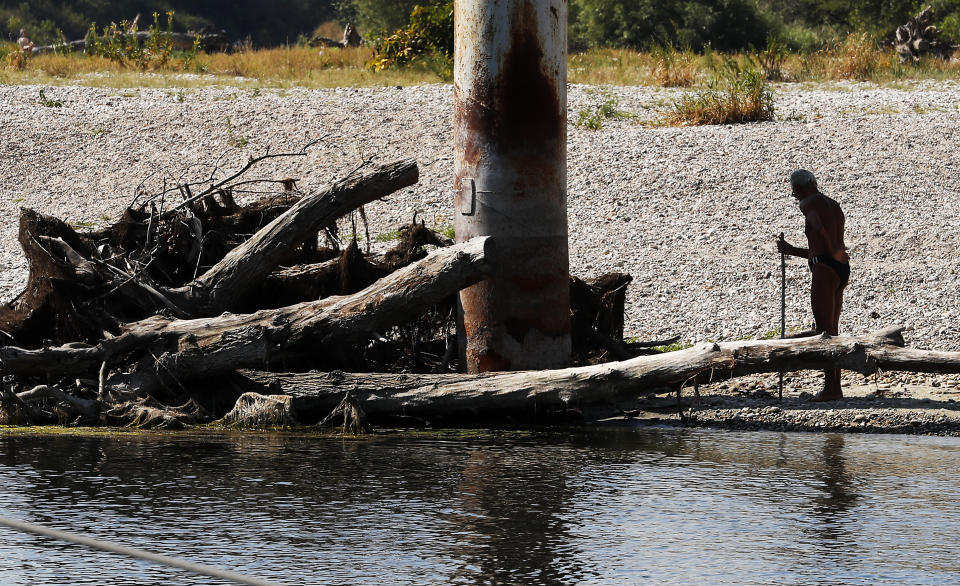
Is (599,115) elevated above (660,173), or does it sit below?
above

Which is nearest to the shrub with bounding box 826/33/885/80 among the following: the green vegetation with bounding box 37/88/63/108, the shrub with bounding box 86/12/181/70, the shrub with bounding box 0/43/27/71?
the shrub with bounding box 86/12/181/70

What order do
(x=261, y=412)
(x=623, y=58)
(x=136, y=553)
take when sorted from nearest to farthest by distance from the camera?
1. (x=136, y=553)
2. (x=261, y=412)
3. (x=623, y=58)

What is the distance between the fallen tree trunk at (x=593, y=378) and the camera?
807cm

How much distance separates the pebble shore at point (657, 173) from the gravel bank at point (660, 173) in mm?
35

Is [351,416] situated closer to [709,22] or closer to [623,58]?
[623,58]

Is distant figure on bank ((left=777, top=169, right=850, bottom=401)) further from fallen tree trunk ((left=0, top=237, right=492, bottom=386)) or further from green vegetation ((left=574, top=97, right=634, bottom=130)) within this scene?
green vegetation ((left=574, top=97, right=634, bottom=130))

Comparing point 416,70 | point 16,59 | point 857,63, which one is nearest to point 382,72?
point 416,70

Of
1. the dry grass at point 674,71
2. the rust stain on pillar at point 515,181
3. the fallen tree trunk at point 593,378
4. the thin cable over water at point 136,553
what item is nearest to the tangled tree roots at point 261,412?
the fallen tree trunk at point 593,378

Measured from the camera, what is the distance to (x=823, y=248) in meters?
9.34

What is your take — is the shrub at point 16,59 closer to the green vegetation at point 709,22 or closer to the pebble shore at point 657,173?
the pebble shore at point 657,173

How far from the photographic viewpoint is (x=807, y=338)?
320 inches

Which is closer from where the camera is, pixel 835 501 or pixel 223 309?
pixel 835 501

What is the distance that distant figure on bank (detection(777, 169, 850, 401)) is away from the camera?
30.4ft

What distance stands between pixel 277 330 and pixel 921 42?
75.2 ft
